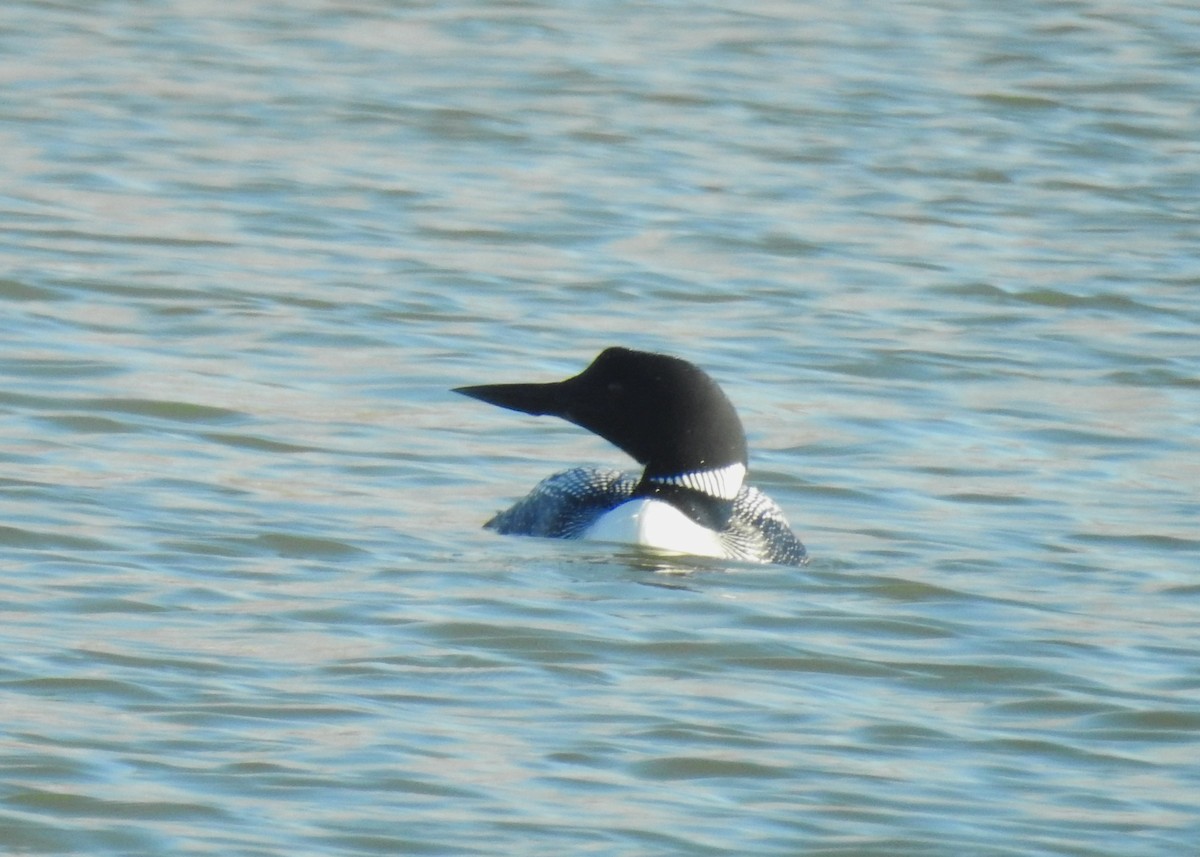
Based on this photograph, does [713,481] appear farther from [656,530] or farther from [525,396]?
[525,396]

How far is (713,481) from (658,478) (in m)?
0.16

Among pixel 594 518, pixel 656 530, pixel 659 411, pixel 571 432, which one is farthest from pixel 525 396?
pixel 571 432

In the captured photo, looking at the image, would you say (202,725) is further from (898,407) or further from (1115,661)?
(898,407)

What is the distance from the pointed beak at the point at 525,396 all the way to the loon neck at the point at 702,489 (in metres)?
0.39

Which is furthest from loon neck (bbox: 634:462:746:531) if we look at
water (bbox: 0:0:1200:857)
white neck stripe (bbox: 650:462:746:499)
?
water (bbox: 0:0:1200:857)

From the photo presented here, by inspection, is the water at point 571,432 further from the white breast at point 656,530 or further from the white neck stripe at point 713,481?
the white neck stripe at point 713,481

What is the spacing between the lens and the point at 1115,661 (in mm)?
6262

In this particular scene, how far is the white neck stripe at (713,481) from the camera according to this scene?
752cm

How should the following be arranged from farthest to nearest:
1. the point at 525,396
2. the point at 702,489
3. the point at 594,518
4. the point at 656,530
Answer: the point at 525,396
the point at 702,489
the point at 594,518
the point at 656,530

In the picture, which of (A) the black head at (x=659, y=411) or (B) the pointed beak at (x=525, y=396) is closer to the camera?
(A) the black head at (x=659, y=411)

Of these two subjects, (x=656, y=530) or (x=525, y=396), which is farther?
(x=525, y=396)

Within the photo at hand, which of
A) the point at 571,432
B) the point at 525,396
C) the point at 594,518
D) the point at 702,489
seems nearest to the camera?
the point at 594,518

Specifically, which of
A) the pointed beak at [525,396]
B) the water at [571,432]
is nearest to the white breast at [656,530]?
the water at [571,432]

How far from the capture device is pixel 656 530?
7.27 meters
